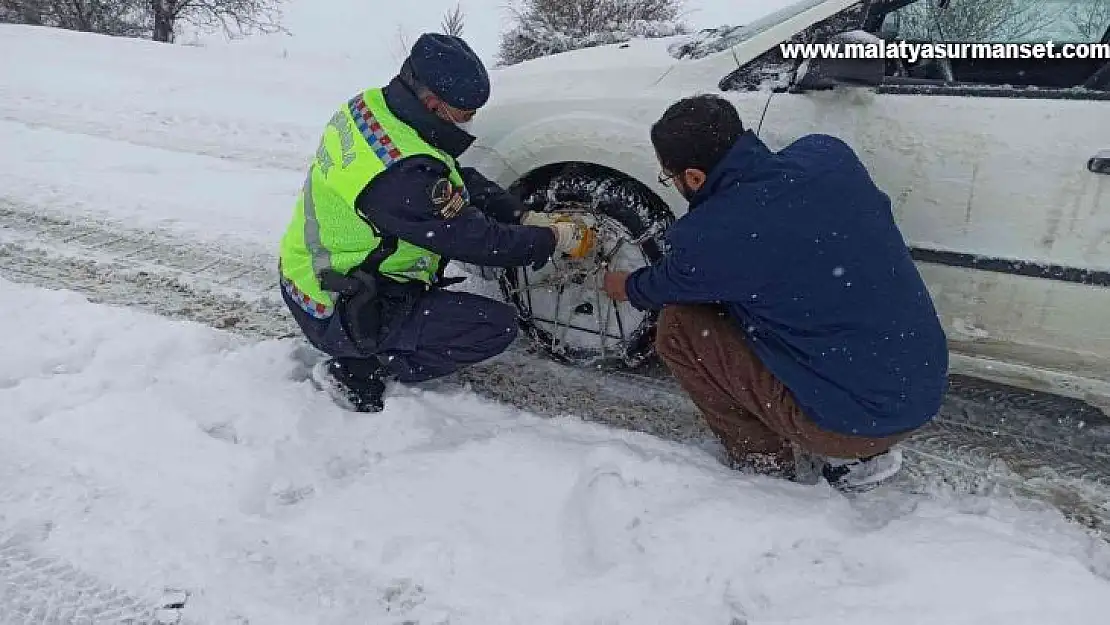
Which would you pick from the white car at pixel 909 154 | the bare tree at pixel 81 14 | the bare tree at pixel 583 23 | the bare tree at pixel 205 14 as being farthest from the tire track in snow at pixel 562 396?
the bare tree at pixel 81 14

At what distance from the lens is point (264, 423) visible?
259 cm

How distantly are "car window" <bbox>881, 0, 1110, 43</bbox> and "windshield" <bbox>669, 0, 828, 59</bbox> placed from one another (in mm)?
391

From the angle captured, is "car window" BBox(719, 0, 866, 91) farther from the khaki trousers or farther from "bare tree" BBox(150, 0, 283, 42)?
"bare tree" BBox(150, 0, 283, 42)

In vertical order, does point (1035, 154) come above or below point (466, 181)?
above

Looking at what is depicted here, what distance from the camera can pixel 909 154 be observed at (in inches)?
95.7

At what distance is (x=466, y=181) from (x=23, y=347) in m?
1.70

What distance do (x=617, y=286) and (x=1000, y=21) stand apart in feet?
5.41

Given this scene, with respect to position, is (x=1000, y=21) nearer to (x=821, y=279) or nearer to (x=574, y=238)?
(x=821, y=279)

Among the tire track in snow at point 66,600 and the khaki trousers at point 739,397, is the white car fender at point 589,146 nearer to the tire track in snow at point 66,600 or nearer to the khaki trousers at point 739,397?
the khaki trousers at point 739,397

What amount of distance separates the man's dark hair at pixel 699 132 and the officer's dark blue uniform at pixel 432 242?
0.63m

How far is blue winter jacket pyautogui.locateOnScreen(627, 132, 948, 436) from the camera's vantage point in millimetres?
2062

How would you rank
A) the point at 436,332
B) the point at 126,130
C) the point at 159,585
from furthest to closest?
the point at 126,130
the point at 436,332
the point at 159,585

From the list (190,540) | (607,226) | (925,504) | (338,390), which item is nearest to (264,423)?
(338,390)

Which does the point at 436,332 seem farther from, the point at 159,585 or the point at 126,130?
the point at 126,130
